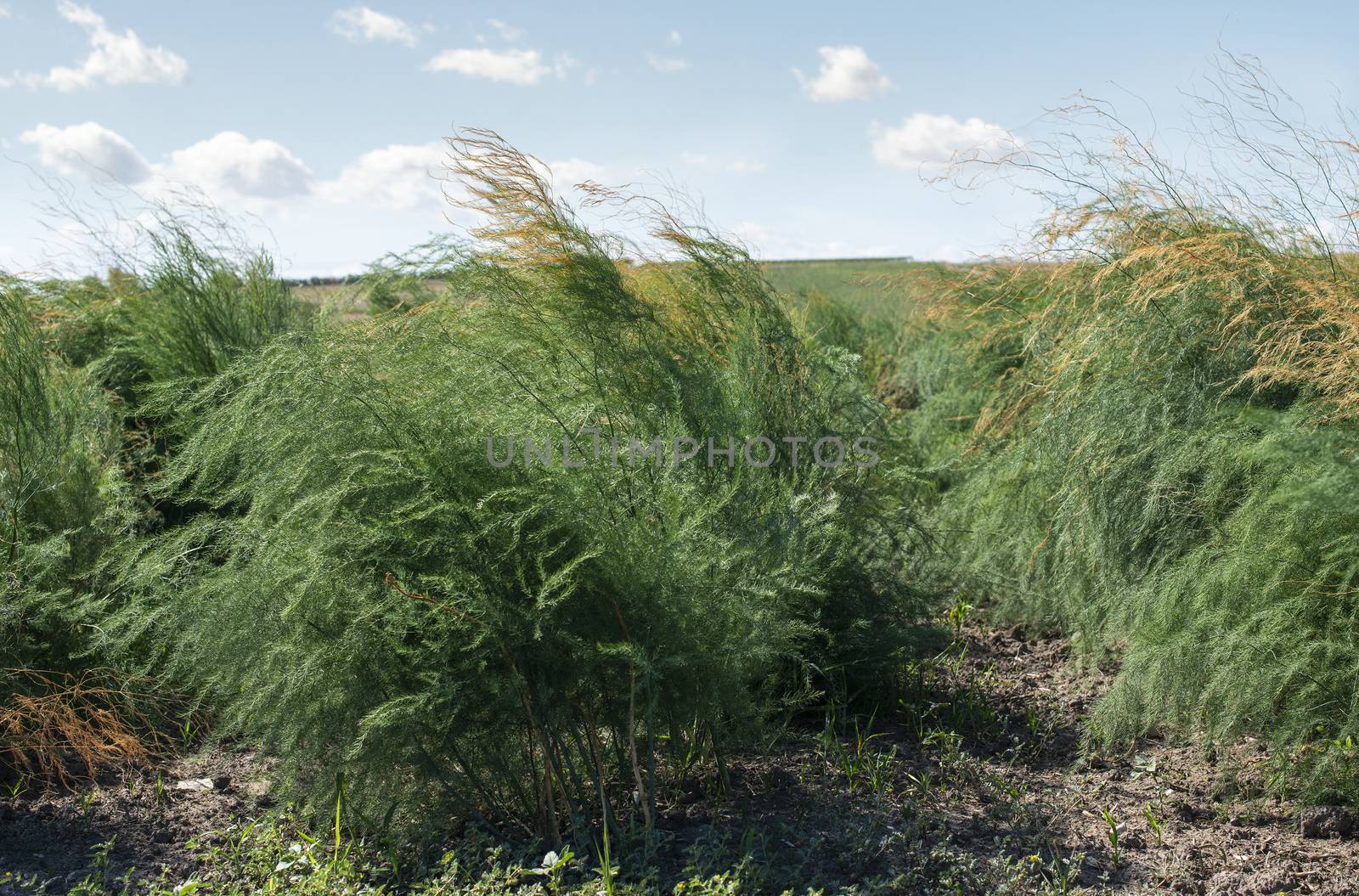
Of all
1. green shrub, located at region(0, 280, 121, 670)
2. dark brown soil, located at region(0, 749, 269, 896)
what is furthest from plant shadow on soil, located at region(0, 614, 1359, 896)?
green shrub, located at region(0, 280, 121, 670)

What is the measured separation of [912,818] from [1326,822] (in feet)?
4.00

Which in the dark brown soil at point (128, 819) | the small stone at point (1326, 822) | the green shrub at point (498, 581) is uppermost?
the green shrub at point (498, 581)

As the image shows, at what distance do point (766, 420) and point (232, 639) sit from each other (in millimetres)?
2028

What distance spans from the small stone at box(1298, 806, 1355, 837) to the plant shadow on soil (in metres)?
0.04

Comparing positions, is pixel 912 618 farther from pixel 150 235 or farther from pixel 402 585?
pixel 150 235

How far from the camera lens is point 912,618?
4.31 metres

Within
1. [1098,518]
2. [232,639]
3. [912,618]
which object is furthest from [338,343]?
Result: [1098,518]

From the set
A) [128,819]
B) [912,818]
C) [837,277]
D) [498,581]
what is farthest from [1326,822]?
[837,277]

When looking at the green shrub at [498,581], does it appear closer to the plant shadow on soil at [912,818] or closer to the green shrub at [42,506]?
the plant shadow on soil at [912,818]

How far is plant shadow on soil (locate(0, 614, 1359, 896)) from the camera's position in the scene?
122 inches

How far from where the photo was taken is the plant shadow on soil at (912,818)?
3.11m

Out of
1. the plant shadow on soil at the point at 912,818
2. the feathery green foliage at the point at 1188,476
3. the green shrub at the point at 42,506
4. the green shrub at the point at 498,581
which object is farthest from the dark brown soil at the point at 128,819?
the feathery green foliage at the point at 1188,476

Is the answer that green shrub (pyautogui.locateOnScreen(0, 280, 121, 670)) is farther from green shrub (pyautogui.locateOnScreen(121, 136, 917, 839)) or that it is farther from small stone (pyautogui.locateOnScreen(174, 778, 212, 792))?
small stone (pyautogui.locateOnScreen(174, 778, 212, 792))

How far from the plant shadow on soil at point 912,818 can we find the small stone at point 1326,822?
0.04m
